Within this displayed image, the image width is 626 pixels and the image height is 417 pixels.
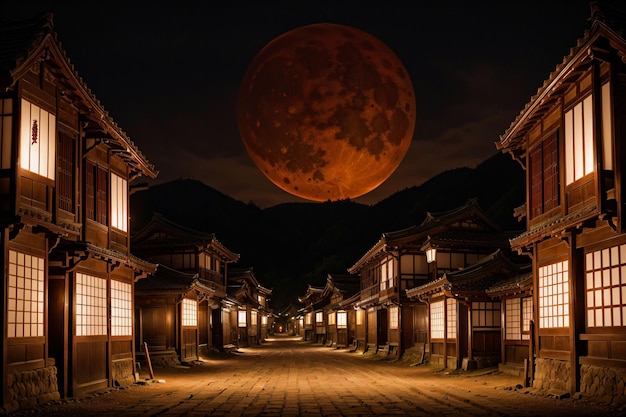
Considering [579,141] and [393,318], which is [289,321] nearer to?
[393,318]

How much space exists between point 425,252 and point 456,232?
2.70 meters

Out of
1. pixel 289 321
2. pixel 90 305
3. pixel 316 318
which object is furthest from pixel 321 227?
pixel 90 305

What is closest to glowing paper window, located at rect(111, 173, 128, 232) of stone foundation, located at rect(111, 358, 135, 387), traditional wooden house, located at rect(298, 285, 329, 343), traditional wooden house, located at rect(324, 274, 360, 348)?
stone foundation, located at rect(111, 358, 135, 387)

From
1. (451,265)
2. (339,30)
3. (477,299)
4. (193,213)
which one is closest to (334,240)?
(193,213)

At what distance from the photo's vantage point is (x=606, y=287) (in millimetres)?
17984

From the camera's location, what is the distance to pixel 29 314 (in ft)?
58.6

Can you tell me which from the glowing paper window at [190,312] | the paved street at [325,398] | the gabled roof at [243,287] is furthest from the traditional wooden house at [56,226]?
the gabled roof at [243,287]

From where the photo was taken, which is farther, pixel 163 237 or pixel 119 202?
pixel 163 237

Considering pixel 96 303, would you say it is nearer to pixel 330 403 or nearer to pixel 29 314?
pixel 29 314

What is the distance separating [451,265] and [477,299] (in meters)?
11.8

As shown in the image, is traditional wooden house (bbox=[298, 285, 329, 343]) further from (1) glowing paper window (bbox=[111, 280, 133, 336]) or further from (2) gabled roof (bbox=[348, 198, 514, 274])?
(1) glowing paper window (bbox=[111, 280, 133, 336])

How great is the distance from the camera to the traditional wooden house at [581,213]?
54.7 feet

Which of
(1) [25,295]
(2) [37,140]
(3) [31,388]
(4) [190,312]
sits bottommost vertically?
(3) [31,388]

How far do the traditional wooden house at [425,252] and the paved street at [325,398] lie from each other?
1186cm
